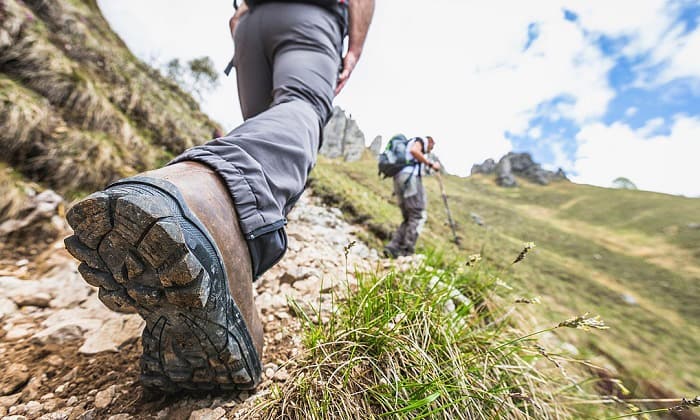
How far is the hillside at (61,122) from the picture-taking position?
2.21 m

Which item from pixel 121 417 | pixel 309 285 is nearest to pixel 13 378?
pixel 121 417

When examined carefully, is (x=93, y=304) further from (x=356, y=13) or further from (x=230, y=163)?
(x=356, y=13)

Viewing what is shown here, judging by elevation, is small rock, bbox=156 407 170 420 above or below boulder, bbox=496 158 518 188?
below

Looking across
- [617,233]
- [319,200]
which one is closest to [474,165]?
[617,233]

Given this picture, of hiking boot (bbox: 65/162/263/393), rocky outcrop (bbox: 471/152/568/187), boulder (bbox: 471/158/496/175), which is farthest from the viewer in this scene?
boulder (bbox: 471/158/496/175)

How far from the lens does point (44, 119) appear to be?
2.53 m

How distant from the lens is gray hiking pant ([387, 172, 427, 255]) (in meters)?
4.08

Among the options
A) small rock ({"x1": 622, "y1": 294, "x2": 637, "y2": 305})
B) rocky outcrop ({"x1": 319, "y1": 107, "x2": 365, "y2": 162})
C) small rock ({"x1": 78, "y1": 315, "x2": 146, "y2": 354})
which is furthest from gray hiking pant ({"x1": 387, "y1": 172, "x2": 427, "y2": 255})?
rocky outcrop ({"x1": 319, "y1": 107, "x2": 365, "y2": 162})

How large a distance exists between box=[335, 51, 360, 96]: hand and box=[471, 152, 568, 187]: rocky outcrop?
5117 centimetres

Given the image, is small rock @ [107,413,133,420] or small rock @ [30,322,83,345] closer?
small rock @ [107,413,133,420]

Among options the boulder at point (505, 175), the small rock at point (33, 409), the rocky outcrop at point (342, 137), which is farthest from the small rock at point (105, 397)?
the boulder at point (505, 175)

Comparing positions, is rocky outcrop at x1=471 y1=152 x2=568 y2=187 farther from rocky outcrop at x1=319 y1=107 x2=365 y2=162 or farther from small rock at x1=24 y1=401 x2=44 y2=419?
small rock at x1=24 y1=401 x2=44 y2=419

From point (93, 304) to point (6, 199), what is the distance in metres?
1.27

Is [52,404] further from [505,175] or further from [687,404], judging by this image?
[505,175]
